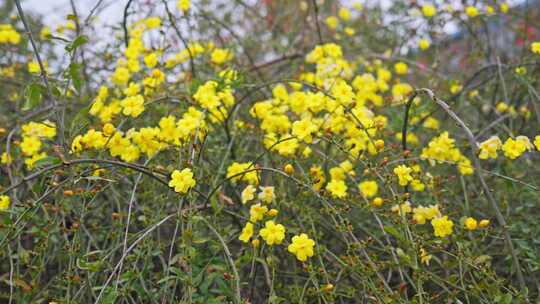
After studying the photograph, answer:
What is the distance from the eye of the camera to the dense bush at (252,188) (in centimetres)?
144

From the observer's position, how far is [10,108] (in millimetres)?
2652

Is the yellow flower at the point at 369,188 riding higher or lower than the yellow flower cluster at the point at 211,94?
lower

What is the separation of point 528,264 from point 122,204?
1414mm

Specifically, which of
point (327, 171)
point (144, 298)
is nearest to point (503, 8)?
point (327, 171)

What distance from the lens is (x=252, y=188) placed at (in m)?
1.59

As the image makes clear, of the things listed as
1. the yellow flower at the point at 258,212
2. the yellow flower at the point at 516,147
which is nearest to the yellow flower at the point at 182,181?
the yellow flower at the point at 258,212

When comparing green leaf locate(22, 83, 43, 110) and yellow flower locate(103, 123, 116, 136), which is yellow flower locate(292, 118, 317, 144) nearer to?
yellow flower locate(103, 123, 116, 136)

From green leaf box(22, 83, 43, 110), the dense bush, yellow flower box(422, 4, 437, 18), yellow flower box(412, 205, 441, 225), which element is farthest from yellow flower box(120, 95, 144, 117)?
yellow flower box(422, 4, 437, 18)

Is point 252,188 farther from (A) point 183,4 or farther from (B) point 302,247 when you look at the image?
(A) point 183,4

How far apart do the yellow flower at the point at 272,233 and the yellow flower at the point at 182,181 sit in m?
0.23

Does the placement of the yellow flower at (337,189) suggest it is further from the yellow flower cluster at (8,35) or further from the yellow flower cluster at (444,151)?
the yellow flower cluster at (8,35)

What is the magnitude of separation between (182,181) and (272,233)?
0.27m

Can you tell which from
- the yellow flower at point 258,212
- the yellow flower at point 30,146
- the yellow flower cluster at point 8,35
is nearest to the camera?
the yellow flower at point 258,212

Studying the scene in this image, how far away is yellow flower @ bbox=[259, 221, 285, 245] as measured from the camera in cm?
142
